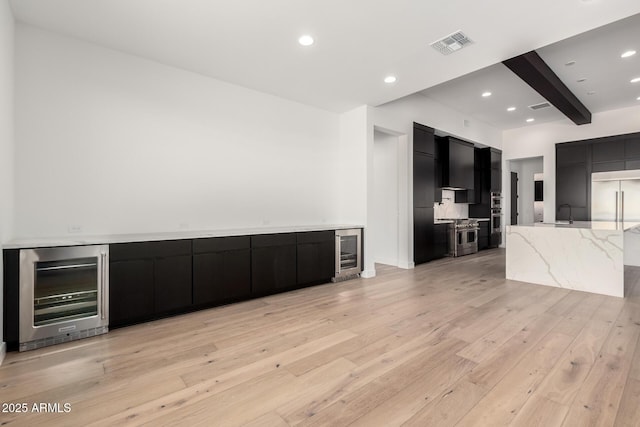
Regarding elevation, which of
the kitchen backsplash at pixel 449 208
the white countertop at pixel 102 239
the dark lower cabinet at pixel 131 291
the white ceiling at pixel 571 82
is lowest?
the dark lower cabinet at pixel 131 291

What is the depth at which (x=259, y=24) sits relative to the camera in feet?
9.59

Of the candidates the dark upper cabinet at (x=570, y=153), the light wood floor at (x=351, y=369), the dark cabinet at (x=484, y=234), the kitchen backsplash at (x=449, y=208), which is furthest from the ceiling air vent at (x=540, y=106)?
the light wood floor at (x=351, y=369)

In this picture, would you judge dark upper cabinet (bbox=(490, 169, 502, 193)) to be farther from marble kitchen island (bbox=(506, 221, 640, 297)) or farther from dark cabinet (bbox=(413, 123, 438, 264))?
marble kitchen island (bbox=(506, 221, 640, 297))

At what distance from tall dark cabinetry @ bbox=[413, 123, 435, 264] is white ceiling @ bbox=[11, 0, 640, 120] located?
210 centimetres

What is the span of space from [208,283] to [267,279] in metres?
0.78

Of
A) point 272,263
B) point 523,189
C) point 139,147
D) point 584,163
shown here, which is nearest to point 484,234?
point 584,163

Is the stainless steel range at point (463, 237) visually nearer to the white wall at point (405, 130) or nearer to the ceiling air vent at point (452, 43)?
the white wall at point (405, 130)

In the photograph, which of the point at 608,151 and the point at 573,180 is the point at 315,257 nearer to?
the point at 573,180

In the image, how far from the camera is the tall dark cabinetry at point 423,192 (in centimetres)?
597

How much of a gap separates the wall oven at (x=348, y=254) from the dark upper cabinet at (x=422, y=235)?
1532 mm

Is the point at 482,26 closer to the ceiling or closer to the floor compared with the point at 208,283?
closer to the ceiling

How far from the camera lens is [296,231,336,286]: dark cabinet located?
4324 mm

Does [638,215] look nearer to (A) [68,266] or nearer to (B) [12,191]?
(A) [68,266]

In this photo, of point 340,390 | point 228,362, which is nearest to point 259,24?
point 228,362
